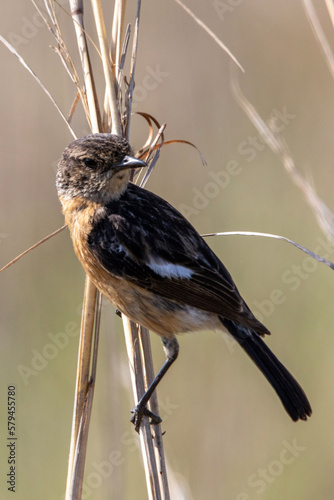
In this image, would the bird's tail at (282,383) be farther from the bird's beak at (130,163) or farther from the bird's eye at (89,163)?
the bird's eye at (89,163)

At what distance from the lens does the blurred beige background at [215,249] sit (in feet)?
14.4

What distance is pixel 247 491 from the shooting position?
429 centimetres

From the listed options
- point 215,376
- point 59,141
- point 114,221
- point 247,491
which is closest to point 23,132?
point 59,141

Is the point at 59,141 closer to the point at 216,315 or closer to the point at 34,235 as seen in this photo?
the point at 34,235

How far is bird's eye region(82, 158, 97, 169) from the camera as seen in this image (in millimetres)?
3405

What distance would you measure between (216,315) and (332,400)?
5.00ft

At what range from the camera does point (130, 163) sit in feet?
10.7

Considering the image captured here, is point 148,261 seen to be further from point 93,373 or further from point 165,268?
point 93,373

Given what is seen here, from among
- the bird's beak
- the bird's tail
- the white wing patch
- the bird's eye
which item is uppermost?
the bird's eye

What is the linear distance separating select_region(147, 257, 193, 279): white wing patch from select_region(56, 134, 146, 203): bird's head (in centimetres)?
41

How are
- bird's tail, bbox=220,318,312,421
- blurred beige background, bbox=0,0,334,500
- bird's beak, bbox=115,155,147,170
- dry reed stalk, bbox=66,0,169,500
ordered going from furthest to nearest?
blurred beige background, bbox=0,0,334,500, bird's tail, bbox=220,318,312,421, bird's beak, bbox=115,155,147,170, dry reed stalk, bbox=66,0,169,500

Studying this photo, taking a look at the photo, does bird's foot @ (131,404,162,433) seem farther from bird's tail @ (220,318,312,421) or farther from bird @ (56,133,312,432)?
bird's tail @ (220,318,312,421)

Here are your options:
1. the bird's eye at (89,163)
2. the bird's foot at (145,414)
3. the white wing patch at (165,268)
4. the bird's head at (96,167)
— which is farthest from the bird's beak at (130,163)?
the bird's foot at (145,414)

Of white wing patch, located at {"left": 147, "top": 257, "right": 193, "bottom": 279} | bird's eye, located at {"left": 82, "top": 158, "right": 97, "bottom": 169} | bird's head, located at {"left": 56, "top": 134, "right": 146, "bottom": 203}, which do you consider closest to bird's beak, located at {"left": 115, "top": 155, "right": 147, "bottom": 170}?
bird's head, located at {"left": 56, "top": 134, "right": 146, "bottom": 203}
